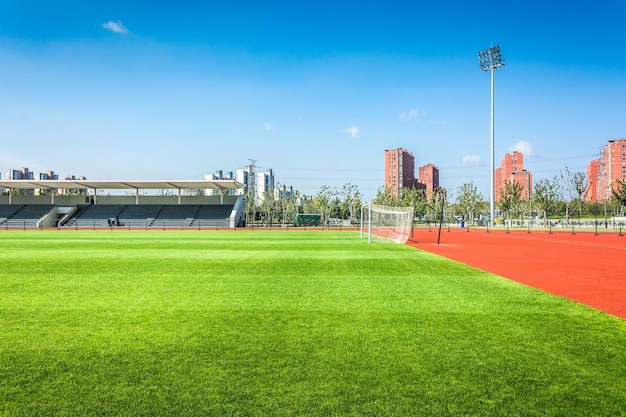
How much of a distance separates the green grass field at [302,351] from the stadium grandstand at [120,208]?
140ft

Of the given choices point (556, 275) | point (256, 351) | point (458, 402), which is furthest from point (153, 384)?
point (556, 275)

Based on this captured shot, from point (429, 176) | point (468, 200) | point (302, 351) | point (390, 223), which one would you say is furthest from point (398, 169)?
point (302, 351)

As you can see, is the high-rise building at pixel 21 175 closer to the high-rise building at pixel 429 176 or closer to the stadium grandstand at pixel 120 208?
the stadium grandstand at pixel 120 208

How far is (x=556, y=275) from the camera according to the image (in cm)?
1177

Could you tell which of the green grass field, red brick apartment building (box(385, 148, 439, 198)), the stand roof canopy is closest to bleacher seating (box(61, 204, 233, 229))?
the stand roof canopy

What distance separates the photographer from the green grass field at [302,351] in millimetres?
3570

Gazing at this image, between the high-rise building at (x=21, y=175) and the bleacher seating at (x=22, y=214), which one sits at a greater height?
the high-rise building at (x=21, y=175)

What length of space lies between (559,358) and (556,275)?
26.8ft

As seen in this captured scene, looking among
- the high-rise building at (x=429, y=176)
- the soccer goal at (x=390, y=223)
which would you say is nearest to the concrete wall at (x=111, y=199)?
the soccer goal at (x=390, y=223)

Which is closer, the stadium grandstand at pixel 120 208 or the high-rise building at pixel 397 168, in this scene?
the stadium grandstand at pixel 120 208

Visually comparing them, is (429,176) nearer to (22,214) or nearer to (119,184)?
(119,184)

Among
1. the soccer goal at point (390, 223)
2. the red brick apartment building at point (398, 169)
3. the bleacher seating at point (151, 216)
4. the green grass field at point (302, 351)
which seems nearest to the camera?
the green grass field at point (302, 351)

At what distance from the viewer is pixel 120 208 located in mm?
56969

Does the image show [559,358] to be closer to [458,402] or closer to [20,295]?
[458,402]
